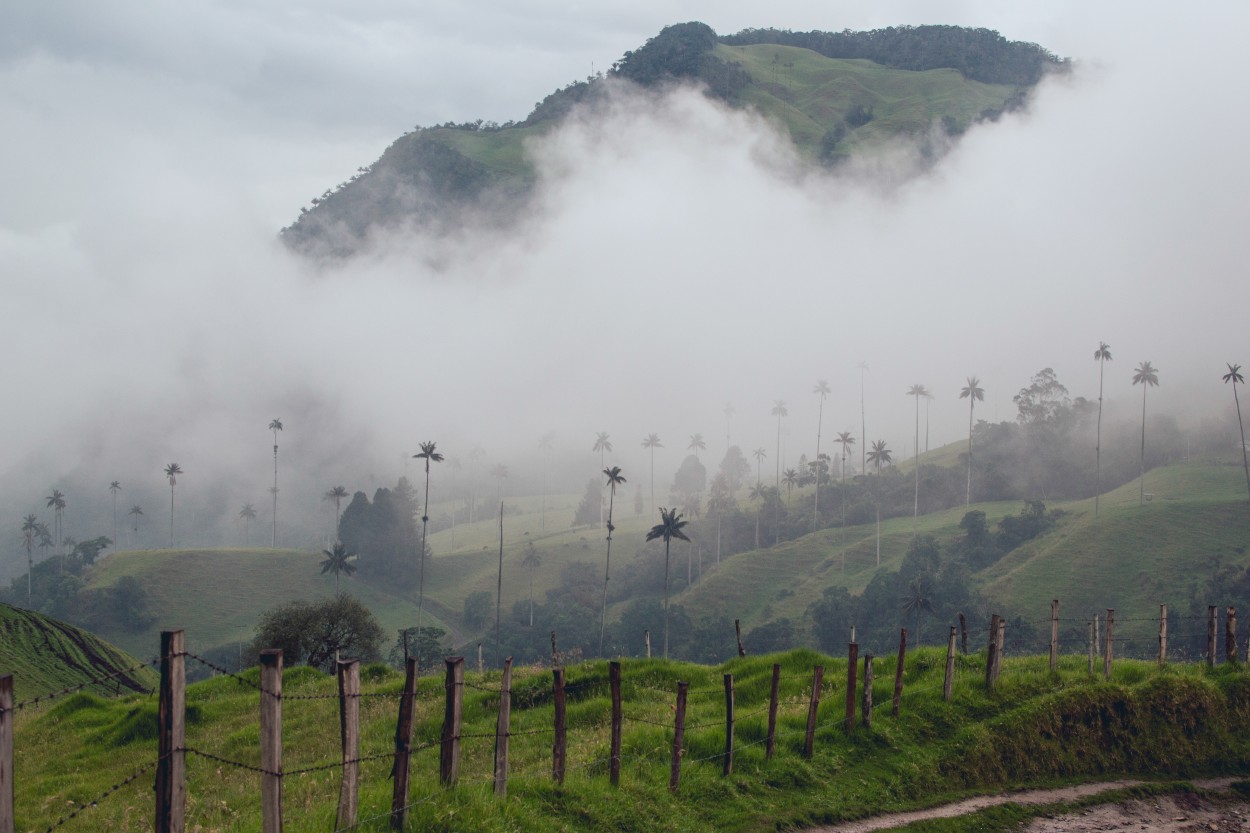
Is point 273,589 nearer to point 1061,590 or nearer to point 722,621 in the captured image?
point 722,621

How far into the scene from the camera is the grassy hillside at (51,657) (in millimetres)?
63594

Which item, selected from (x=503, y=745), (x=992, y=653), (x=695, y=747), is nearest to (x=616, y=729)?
(x=503, y=745)

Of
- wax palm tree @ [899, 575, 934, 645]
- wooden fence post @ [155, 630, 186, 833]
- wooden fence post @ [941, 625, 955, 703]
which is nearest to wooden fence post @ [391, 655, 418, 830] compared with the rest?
wooden fence post @ [155, 630, 186, 833]

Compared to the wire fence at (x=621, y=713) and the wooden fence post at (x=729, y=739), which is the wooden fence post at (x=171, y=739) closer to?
the wire fence at (x=621, y=713)

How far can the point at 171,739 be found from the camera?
11.7 metres

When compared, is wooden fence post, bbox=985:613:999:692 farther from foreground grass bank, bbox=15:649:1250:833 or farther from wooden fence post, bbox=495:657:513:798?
wooden fence post, bbox=495:657:513:798

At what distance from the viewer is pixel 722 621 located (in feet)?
558

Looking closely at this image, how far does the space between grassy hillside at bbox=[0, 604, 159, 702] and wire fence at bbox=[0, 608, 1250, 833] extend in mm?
32583

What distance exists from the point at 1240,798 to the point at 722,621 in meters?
147

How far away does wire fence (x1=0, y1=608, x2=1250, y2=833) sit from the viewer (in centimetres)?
1551

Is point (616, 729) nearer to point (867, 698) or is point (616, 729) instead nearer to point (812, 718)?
point (812, 718)

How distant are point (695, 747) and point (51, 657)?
62.1 m

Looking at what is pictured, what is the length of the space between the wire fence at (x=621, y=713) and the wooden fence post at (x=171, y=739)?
28 mm

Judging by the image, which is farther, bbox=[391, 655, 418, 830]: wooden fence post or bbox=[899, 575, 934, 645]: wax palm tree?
bbox=[899, 575, 934, 645]: wax palm tree
